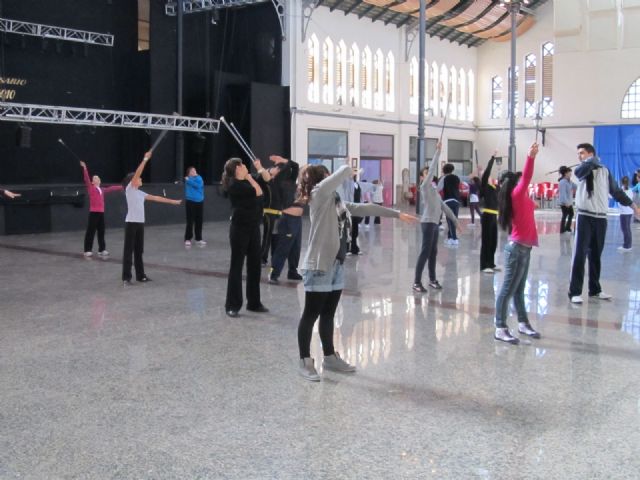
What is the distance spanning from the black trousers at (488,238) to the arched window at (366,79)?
771 inches

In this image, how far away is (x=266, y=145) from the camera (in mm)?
24094

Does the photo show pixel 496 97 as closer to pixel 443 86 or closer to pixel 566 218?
pixel 443 86

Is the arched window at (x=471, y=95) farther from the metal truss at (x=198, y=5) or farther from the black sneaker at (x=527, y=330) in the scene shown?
the black sneaker at (x=527, y=330)

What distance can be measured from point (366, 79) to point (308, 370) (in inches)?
1004

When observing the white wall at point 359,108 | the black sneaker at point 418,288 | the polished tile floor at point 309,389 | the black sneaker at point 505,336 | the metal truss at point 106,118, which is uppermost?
the white wall at point 359,108

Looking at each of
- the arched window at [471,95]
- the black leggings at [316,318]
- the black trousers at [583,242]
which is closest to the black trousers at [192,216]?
the black trousers at [583,242]

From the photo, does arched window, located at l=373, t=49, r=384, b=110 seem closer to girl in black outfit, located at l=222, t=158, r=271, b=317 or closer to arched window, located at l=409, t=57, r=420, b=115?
arched window, located at l=409, t=57, r=420, b=115

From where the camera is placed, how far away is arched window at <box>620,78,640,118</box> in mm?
31688

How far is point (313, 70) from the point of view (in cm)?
2633

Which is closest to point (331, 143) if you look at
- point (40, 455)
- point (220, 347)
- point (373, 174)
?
point (373, 174)

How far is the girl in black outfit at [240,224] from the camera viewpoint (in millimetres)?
7184

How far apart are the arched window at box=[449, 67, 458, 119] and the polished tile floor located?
27395 millimetres

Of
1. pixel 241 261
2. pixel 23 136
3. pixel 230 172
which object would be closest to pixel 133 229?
pixel 241 261

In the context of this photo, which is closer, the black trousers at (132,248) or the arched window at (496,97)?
the black trousers at (132,248)
